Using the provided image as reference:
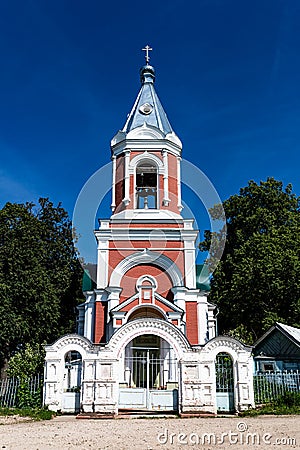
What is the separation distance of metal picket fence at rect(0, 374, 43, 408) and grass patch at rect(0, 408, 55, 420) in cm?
64

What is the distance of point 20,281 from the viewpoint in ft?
77.3

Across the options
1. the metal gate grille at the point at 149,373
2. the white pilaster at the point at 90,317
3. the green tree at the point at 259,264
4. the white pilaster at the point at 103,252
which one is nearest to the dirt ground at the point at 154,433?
the metal gate grille at the point at 149,373

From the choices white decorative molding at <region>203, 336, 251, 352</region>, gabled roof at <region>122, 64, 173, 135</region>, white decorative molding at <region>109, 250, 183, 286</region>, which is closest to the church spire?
gabled roof at <region>122, 64, 173, 135</region>

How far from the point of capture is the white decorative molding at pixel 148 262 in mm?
18609

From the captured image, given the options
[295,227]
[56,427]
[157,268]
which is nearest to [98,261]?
[157,268]

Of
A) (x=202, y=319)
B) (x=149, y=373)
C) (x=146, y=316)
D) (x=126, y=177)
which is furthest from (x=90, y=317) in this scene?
(x=126, y=177)

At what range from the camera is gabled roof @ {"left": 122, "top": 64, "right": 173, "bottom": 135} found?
22.2 metres

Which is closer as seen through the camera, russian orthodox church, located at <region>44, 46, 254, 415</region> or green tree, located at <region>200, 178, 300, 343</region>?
russian orthodox church, located at <region>44, 46, 254, 415</region>

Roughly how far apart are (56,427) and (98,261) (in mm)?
9193

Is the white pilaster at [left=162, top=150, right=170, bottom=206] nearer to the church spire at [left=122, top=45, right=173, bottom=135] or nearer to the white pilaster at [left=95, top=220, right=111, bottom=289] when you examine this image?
the church spire at [left=122, top=45, right=173, bottom=135]

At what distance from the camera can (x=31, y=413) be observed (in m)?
12.2

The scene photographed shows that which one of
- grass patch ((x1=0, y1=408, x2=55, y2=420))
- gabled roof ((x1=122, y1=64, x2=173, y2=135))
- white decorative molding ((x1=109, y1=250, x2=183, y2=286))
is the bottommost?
grass patch ((x1=0, y1=408, x2=55, y2=420))

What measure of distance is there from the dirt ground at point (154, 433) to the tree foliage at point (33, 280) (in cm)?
1200

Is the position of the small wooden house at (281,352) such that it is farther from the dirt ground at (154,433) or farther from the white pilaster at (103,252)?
the white pilaster at (103,252)
